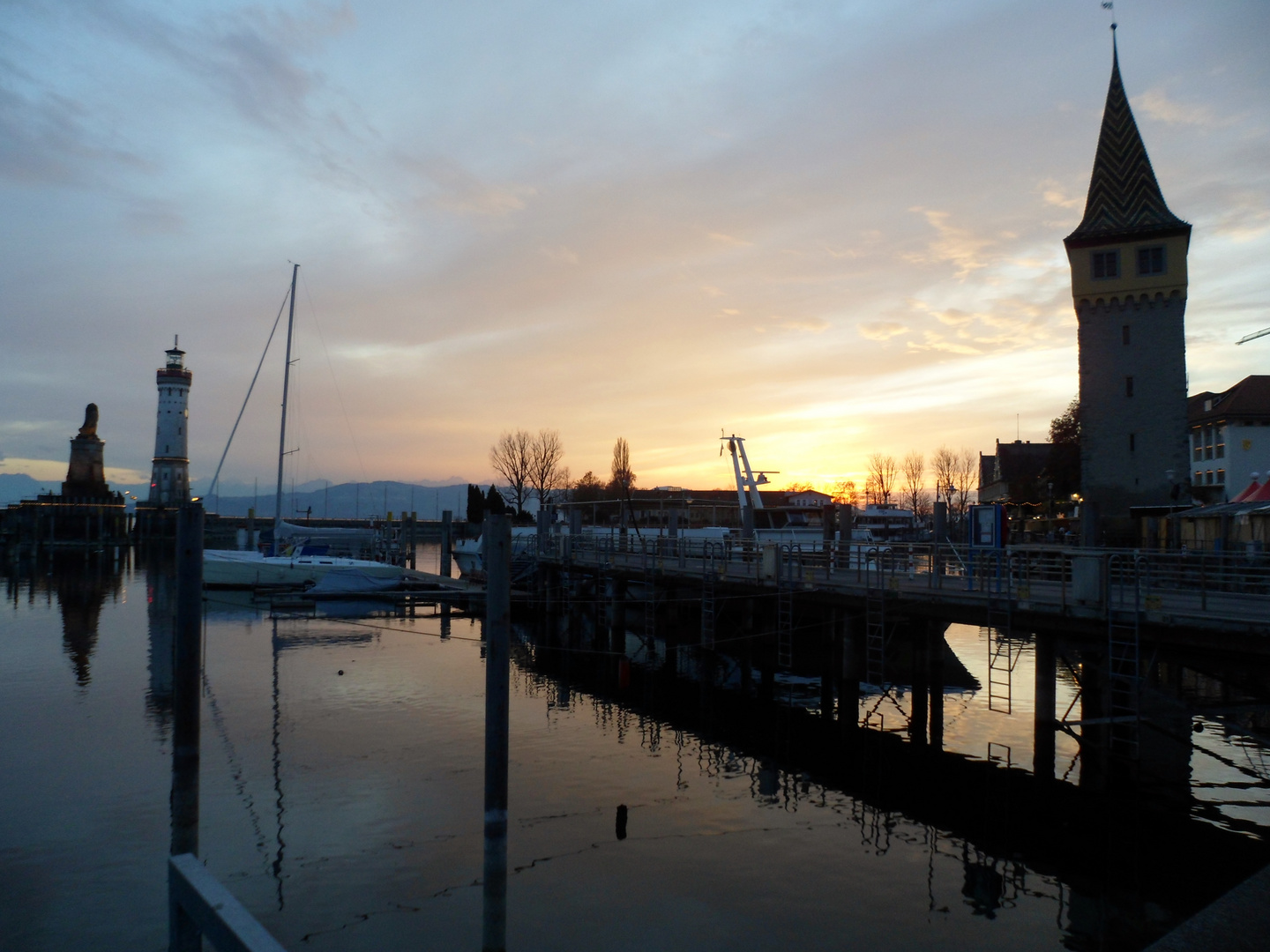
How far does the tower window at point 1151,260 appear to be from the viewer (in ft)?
141

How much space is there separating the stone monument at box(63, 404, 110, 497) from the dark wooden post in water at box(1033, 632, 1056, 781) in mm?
129510

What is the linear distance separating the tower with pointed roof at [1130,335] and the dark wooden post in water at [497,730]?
4117cm

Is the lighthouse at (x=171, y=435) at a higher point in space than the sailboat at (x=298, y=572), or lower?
Result: higher

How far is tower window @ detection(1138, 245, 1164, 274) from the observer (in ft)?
141

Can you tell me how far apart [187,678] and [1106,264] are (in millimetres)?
47477

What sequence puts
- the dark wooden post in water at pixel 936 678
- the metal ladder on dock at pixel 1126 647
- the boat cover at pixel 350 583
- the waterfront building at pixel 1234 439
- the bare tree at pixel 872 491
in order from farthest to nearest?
the bare tree at pixel 872 491 → the waterfront building at pixel 1234 439 → the boat cover at pixel 350 583 → the dark wooden post in water at pixel 936 678 → the metal ladder on dock at pixel 1126 647

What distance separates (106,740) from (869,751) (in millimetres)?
16649

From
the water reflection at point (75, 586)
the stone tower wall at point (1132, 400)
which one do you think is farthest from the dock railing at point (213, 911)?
the stone tower wall at point (1132, 400)

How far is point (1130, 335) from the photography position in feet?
143

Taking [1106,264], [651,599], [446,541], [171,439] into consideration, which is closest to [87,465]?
[171,439]

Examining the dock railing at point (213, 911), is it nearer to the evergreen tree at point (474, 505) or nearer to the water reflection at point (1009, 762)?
the water reflection at point (1009, 762)

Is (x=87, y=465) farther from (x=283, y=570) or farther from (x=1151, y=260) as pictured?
(x=1151, y=260)

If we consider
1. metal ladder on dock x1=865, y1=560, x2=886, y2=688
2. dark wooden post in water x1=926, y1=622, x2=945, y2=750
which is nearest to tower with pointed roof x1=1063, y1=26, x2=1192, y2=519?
dark wooden post in water x1=926, y1=622, x2=945, y2=750

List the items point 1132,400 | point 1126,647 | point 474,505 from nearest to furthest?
point 1126,647, point 1132,400, point 474,505
